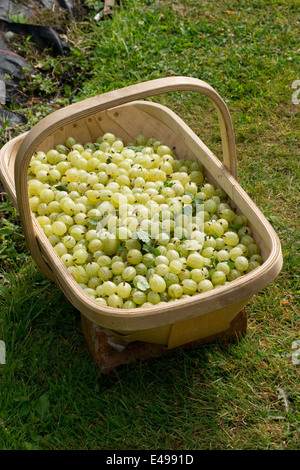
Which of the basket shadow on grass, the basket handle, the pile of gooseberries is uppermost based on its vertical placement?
the basket handle

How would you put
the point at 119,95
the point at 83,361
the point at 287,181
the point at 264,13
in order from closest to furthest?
1. the point at 119,95
2. the point at 83,361
3. the point at 287,181
4. the point at 264,13

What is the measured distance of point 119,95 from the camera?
198cm

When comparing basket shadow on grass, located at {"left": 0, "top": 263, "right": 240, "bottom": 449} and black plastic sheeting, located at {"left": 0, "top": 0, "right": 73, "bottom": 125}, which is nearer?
basket shadow on grass, located at {"left": 0, "top": 263, "right": 240, "bottom": 449}

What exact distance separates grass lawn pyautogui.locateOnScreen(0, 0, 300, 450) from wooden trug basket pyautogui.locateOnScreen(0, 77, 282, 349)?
0.23 m

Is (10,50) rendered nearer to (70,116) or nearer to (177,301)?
(70,116)

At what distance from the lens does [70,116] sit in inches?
74.3

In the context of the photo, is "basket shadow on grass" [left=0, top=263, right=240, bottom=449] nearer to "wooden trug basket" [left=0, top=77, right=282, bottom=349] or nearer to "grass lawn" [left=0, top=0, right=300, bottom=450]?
"grass lawn" [left=0, top=0, right=300, bottom=450]

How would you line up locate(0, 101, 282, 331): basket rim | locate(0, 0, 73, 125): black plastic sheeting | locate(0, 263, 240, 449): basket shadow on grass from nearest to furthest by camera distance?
1. locate(0, 101, 282, 331): basket rim
2. locate(0, 263, 240, 449): basket shadow on grass
3. locate(0, 0, 73, 125): black plastic sheeting

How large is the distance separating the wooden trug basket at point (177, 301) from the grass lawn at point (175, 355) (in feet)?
0.76

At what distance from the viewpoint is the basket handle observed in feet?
6.09

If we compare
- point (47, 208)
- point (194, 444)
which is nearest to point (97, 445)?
point (194, 444)

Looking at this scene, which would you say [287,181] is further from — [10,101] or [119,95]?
[10,101]

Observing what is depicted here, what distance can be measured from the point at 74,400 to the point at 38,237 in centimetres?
74

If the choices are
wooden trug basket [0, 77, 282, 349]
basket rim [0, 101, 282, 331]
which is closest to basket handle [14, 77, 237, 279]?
wooden trug basket [0, 77, 282, 349]
